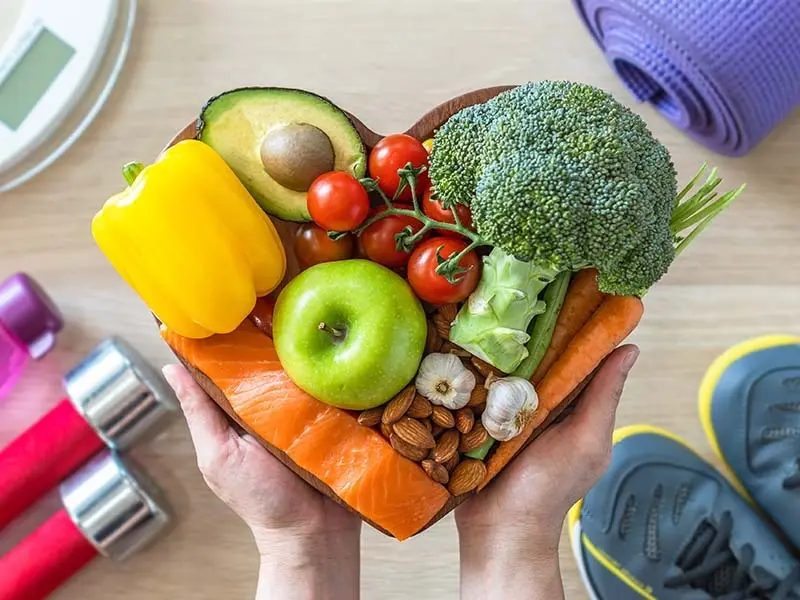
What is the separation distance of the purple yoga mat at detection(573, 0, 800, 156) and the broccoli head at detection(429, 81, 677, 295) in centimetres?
27

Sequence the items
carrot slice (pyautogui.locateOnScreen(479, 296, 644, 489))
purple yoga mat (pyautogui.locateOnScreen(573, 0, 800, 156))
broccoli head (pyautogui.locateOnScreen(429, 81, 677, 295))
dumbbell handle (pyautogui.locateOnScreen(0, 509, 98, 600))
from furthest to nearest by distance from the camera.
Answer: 1. dumbbell handle (pyautogui.locateOnScreen(0, 509, 98, 600))
2. purple yoga mat (pyautogui.locateOnScreen(573, 0, 800, 156))
3. carrot slice (pyautogui.locateOnScreen(479, 296, 644, 489))
4. broccoli head (pyautogui.locateOnScreen(429, 81, 677, 295))

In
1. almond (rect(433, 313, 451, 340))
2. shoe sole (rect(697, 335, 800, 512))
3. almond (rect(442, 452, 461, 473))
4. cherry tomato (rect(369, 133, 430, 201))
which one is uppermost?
cherry tomato (rect(369, 133, 430, 201))

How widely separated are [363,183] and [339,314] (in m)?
0.13

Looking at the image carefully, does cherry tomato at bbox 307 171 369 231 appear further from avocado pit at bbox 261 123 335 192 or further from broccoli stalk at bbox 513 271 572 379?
broccoli stalk at bbox 513 271 572 379

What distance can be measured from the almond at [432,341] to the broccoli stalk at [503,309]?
0.11ft

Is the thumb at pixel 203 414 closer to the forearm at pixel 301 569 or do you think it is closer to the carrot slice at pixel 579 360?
the forearm at pixel 301 569

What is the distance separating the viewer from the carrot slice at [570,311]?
2.78ft

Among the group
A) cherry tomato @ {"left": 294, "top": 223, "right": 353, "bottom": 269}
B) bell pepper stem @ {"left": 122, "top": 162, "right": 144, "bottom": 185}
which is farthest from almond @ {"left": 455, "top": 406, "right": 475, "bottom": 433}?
bell pepper stem @ {"left": 122, "top": 162, "right": 144, "bottom": 185}

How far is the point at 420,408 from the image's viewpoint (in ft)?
2.65

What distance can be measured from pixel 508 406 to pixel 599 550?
0.51 m

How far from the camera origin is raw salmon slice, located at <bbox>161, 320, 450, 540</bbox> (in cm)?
81

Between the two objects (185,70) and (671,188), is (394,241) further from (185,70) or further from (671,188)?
(185,70)

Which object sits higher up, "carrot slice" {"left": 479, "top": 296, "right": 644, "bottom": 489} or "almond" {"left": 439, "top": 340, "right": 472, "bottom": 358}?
"almond" {"left": 439, "top": 340, "right": 472, "bottom": 358}

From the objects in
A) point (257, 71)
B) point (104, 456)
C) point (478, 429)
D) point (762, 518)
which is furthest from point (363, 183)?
point (762, 518)
